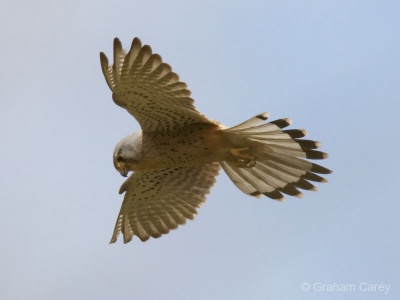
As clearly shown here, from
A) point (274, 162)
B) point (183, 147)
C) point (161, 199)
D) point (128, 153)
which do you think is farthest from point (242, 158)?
point (161, 199)

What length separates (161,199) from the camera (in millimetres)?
11352

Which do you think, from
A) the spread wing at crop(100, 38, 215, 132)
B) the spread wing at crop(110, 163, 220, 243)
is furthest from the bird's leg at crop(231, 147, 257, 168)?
the spread wing at crop(110, 163, 220, 243)

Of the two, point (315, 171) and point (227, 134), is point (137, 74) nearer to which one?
point (227, 134)

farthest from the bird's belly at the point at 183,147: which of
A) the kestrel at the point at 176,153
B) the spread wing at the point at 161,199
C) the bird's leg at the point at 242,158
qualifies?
the spread wing at the point at 161,199

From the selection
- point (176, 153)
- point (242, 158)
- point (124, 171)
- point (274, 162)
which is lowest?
point (124, 171)

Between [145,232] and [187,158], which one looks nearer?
[187,158]

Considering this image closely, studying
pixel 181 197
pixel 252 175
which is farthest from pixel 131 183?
pixel 252 175

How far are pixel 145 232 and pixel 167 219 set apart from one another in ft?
0.92

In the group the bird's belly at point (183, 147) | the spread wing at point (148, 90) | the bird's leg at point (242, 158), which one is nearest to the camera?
the spread wing at point (148, 90)

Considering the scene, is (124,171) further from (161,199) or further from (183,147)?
(161,199)

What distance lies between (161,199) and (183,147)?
49.7 inches

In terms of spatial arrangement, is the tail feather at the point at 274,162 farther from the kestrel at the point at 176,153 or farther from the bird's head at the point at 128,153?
the bird's head at the point at 128,153

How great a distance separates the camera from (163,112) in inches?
400

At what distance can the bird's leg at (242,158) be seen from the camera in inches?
405
